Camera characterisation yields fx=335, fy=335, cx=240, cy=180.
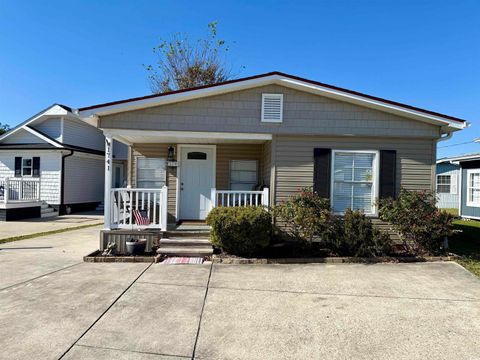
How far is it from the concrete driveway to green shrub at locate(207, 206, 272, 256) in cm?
54

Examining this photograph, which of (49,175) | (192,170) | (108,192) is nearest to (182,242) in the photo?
(108,192)

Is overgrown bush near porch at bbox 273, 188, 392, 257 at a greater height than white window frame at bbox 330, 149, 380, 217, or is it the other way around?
white window frame at bbox 330, 149, 380, 217

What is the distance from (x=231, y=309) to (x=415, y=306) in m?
2.42

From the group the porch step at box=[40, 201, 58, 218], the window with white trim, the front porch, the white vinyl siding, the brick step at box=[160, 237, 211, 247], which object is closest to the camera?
the brick step at box=[160, 237, 211, 247]

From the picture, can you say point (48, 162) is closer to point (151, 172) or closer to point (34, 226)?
point (34, 226)

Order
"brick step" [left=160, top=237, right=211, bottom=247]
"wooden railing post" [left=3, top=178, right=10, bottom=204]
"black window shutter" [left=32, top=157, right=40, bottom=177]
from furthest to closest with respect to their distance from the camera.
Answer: "black window shutter" [left=32, top=157, right=40, bottom=177] → "wooden railing post" [left=3, top=178, right=10, bottom=204] → "brick step" [left=160, top=237, right=211, bottom=247]

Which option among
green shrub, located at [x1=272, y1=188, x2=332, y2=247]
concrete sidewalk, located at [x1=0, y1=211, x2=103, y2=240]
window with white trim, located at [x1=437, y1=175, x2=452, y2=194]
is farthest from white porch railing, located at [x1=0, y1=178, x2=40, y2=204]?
window with white trim, located at [x1=437, y1=175, x2=452, y2=194]

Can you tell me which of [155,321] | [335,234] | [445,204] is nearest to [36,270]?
→ [155,321]

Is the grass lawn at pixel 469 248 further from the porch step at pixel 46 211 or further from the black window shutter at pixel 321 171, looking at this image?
the porch step at pixel 46 211

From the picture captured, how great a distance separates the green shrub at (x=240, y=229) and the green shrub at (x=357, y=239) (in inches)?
58.0

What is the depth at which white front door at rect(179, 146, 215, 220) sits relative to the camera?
31.5ft

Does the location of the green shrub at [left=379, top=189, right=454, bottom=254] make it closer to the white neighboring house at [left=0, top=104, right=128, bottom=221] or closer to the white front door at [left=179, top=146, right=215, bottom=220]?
the white front door at [left=179, top=146, right=215, bottom=220]

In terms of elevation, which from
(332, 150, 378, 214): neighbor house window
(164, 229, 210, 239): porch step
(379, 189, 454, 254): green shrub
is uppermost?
(332, 150, 378, 214): neighbor house window

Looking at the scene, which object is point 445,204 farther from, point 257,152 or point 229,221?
point 229,221
